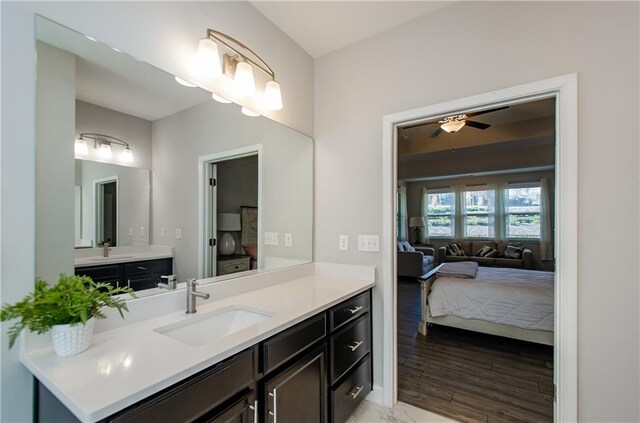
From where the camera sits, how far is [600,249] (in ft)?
4.75

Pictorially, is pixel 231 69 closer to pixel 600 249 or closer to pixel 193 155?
pixel 193 155

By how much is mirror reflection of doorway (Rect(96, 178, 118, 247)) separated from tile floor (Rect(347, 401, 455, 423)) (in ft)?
5.94

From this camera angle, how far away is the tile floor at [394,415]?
1.89 m

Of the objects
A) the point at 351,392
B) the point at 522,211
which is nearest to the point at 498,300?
the point at 351,392

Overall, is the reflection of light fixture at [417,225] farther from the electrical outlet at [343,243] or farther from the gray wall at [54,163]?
the gray wall at [54,163]

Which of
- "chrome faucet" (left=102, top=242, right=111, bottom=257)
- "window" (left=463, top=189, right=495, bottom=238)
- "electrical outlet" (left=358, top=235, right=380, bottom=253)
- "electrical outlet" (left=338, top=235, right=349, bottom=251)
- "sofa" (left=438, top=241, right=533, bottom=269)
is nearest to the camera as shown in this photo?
"chrome faucet" (left=102, top=242, right=111, bottom=257)

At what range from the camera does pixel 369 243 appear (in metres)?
2.16

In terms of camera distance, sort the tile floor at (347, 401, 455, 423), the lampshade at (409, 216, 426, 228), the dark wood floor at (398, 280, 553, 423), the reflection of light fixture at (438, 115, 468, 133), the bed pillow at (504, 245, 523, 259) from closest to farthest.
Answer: the tile floor at (347, 401, 455, 423) → the dark wood floor at (398, 280, 553, 423) → the reflection of light fixture at (438, 115, 468, 133) → the bed pillow at (504, 245, 523, 259) → the lampshade at (409, 216, 426, 228)

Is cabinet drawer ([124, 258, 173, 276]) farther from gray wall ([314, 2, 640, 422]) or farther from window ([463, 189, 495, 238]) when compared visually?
window ([463, 189, 495, 238])

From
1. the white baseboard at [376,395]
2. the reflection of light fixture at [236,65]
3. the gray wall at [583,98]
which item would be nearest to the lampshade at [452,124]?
the gray wall at [583,98]

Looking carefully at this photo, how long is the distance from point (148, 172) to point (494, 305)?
3396mm

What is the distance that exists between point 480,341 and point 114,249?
11.6 ft

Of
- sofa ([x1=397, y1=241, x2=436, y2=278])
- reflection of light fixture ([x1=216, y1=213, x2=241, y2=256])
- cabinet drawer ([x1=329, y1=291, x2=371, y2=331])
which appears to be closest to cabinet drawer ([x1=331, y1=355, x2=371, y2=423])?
cabinet drawer ([x1=329, y1=291, x2=371, y2=331])

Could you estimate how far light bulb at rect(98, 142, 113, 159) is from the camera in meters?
1.28
